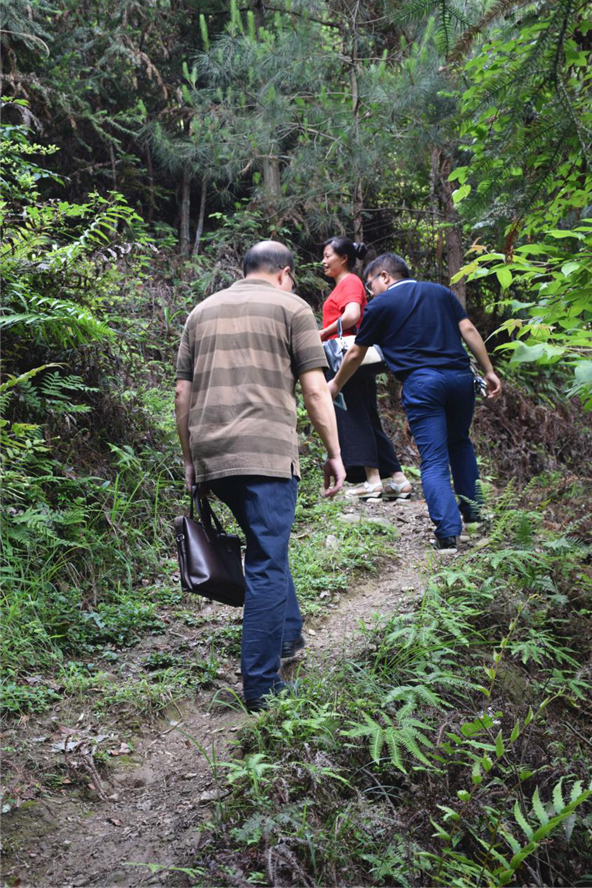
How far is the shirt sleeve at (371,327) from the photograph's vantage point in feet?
19.2

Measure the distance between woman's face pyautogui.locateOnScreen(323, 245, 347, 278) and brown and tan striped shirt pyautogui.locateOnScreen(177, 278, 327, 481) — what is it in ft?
11.9

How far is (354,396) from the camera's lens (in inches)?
285

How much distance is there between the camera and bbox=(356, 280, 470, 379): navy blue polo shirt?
578 cm

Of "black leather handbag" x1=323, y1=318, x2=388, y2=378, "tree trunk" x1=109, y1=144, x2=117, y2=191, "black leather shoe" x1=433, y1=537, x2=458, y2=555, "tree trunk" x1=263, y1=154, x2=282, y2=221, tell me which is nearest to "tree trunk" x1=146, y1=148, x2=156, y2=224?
"tree trunk" x1=109, y1=144, x2=117, y2=191

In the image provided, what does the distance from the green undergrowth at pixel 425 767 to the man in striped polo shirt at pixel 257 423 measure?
392 mm

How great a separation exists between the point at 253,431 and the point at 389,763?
1634mm

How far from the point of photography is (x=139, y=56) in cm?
998

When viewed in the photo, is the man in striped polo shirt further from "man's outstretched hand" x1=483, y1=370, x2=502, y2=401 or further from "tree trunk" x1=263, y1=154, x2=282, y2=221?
"tree trunk" x1=263, y1=154, x2=282, y2=221

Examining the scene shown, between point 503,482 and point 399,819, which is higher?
point 399,819

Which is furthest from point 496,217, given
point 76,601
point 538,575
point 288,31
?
point 288,31

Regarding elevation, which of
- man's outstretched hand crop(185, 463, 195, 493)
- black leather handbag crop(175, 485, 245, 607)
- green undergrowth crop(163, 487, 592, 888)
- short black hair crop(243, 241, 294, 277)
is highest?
short black hair crop(243, 241, 294, 277)

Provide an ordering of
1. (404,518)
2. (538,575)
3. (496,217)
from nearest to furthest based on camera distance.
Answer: (538,575) → (496,217) → (404,518)

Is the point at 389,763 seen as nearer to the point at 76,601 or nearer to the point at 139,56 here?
the point at 76,601

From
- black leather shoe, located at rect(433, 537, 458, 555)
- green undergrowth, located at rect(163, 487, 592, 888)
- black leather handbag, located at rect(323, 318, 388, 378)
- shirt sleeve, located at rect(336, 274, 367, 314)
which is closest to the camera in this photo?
green undergrowth, located at rect(163, 487, 592, 888)
